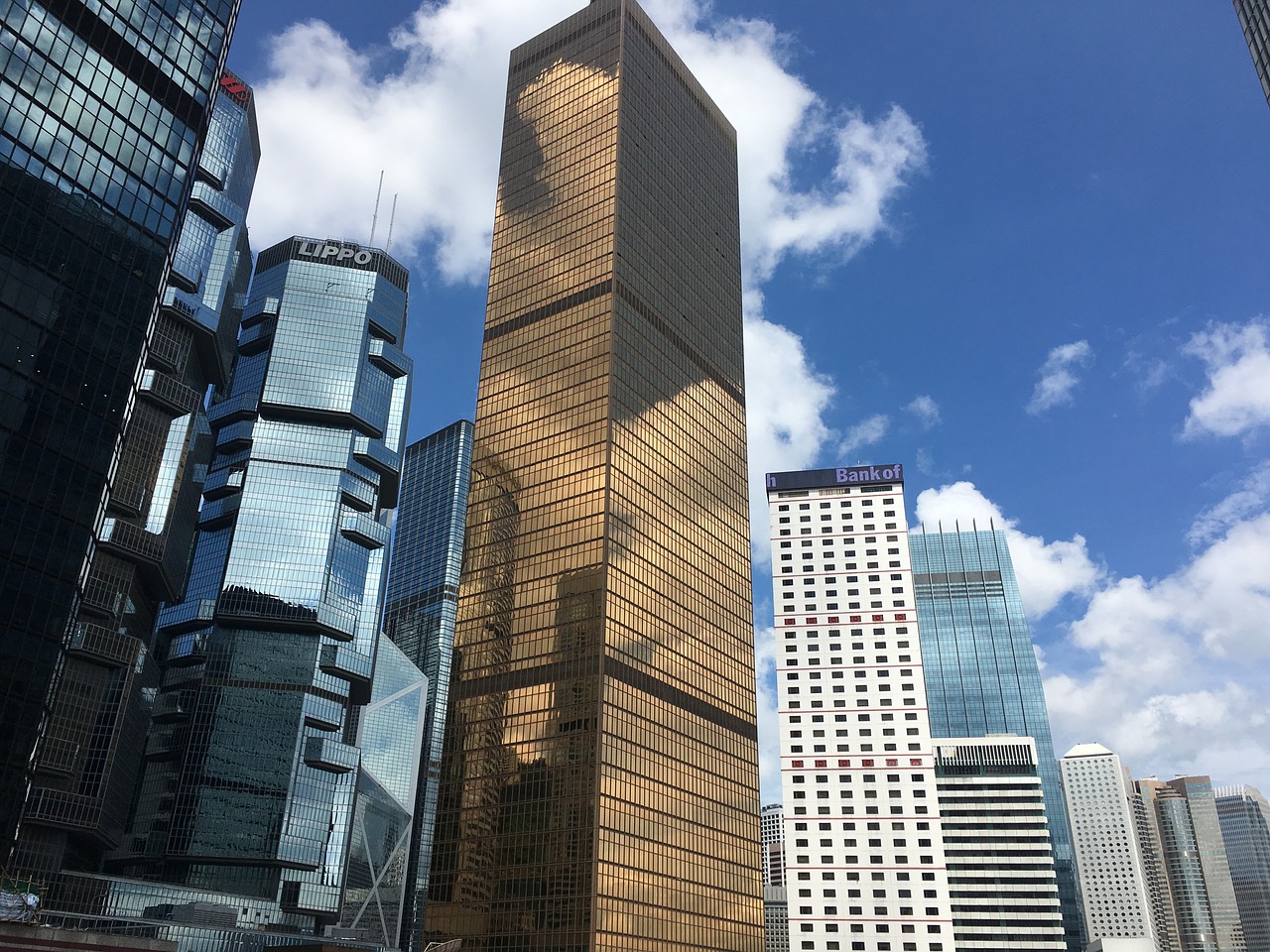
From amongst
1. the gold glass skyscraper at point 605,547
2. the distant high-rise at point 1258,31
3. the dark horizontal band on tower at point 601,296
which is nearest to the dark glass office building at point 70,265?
the gold glass skyscraper at point 605,547

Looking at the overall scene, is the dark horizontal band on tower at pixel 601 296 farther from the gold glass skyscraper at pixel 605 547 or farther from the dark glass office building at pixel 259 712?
the dark glass office building at pixel 259 712

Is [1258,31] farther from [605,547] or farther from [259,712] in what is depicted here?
[259,712]

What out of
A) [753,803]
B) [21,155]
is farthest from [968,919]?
[21,155]

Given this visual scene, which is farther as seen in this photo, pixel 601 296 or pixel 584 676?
pixel 601 296

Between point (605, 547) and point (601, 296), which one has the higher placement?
point (601, 296)

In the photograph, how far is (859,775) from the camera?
183 meters

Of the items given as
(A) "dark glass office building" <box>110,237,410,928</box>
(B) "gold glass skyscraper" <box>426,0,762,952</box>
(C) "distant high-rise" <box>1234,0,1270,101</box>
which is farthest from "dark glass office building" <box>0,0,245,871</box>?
(C) "distant high-rise" <box>1234,0,1270,101</box>

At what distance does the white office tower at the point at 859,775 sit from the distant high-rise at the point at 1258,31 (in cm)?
11592

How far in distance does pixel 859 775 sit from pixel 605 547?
255 feet

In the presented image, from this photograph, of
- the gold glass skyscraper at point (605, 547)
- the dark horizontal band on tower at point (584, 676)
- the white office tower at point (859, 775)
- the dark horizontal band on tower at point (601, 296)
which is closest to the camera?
the gold glass skyscraper at point (605, 547)

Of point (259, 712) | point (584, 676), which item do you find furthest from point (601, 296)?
point (259, 712)

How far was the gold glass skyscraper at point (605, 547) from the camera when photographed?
124 meters

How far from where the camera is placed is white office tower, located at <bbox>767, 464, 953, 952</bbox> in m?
171

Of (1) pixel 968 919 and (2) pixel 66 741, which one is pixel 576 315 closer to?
(2) pixel 66 741
